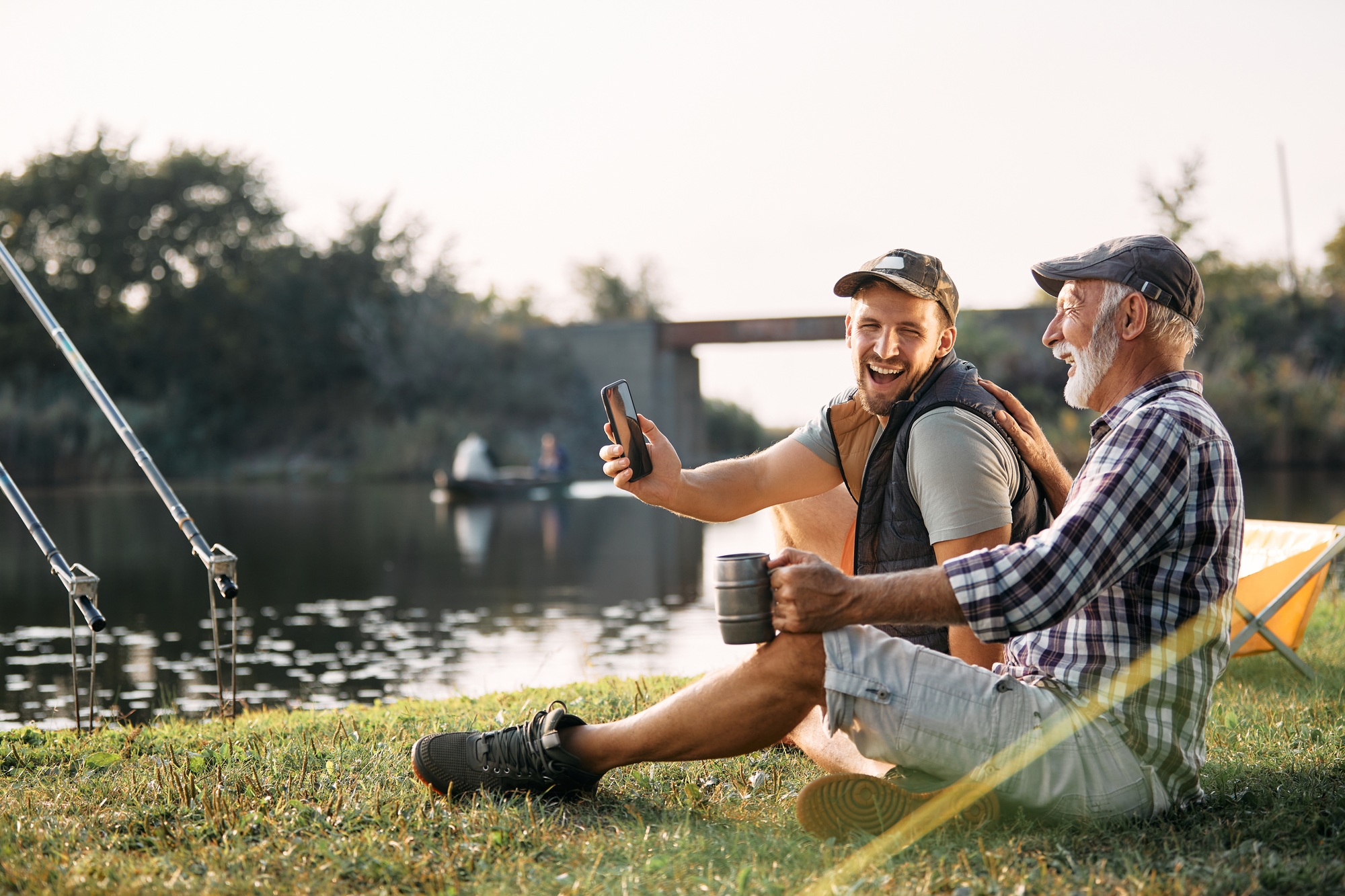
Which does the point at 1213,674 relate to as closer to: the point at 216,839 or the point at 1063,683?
the point at 1063,683

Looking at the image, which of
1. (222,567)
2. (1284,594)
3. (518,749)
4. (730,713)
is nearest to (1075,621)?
(730,713)

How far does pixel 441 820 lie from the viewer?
8.94ft

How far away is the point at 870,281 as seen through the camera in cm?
331

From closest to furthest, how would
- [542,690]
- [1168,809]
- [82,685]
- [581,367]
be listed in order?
[1168,809]
[542,690]
[82,685]
[581,367]

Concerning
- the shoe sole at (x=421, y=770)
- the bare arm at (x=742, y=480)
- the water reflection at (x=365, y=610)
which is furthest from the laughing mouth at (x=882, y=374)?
the water reflection at (x=365, y=610)

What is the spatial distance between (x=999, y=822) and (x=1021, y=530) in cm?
79

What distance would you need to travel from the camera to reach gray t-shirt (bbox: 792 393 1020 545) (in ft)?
9.61

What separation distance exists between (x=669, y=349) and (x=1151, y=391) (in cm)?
3261

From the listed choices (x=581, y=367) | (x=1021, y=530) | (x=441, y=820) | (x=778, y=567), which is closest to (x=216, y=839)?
(x=441, y=820)

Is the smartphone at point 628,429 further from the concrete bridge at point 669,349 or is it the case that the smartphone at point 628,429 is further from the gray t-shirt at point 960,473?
the concrete bridge at point 669,349

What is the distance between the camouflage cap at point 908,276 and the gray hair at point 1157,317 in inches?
28.1

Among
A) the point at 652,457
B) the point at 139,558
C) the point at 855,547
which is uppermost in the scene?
the point at 652,457

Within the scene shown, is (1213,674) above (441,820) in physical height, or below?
above

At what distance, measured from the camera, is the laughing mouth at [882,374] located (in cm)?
328
